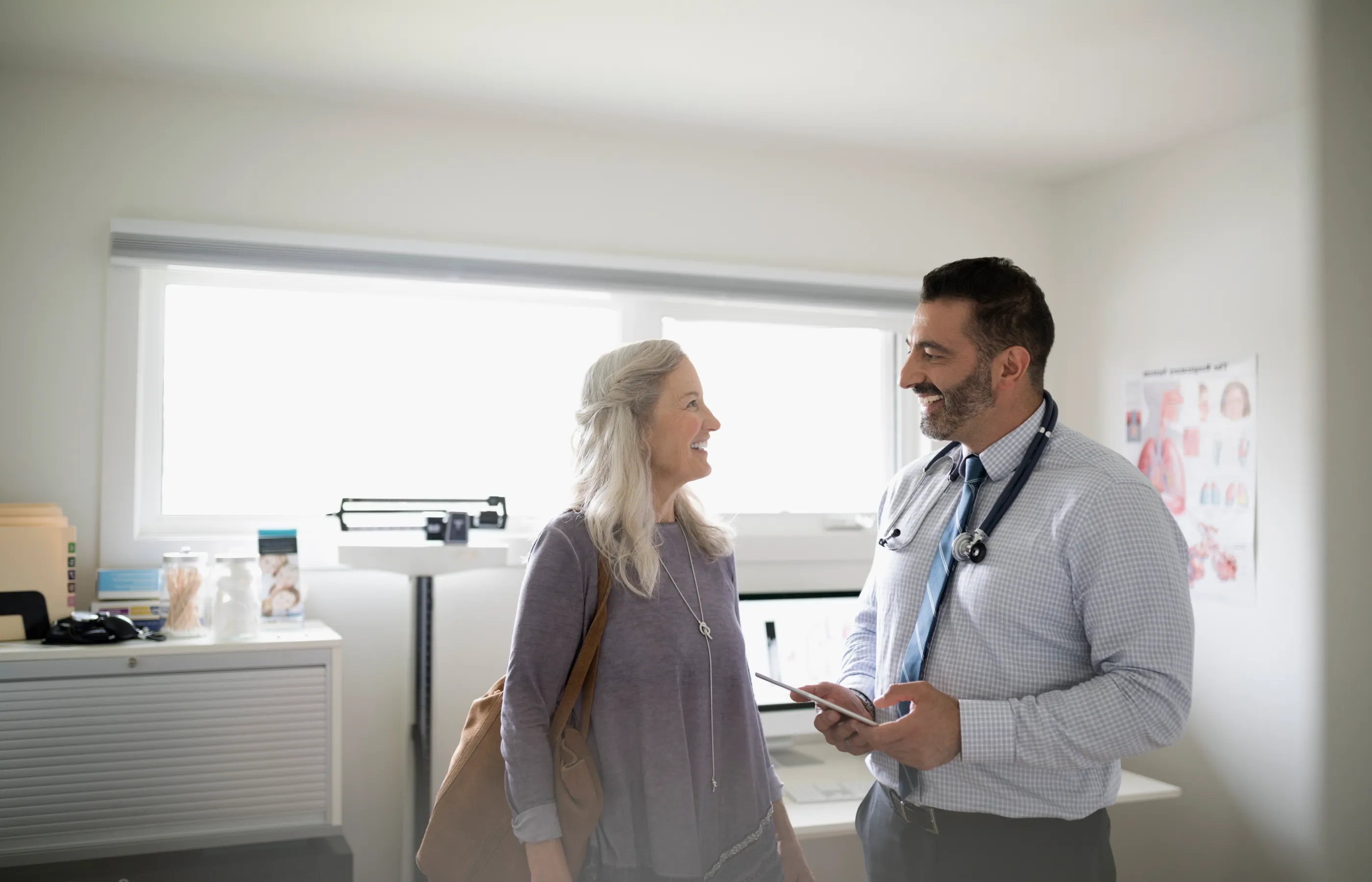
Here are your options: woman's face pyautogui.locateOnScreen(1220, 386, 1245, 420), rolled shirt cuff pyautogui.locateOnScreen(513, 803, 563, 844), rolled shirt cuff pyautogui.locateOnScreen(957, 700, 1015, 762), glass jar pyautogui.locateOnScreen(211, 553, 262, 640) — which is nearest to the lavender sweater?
rolled shirt cuff pyautogui.locateOnScreen(513, 803, 563, 844)

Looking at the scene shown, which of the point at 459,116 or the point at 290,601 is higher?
the point at 459,116

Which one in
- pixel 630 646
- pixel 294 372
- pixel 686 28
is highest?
pixel 686 28

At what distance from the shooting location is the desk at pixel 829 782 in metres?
2.61

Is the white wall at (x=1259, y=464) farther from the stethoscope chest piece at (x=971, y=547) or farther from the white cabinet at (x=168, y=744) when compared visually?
the white cabinet at (x=168, y=744)

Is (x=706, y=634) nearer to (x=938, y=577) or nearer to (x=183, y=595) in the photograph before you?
(x=938, y=577)

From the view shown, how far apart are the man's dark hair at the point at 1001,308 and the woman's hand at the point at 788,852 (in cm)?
83

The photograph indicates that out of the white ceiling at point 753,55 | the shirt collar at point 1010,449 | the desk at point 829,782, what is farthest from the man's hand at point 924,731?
the white ceiling at point 753,55

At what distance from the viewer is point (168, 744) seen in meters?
2.37

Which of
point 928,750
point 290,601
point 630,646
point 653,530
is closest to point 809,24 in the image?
point 653,530

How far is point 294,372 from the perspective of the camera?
305 centimetres

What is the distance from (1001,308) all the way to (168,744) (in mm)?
2098

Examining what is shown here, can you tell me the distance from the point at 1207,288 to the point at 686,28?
1.85 m

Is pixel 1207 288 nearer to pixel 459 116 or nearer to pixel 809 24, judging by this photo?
pixel 809 24

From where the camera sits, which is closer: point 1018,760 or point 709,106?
point 1018,760
